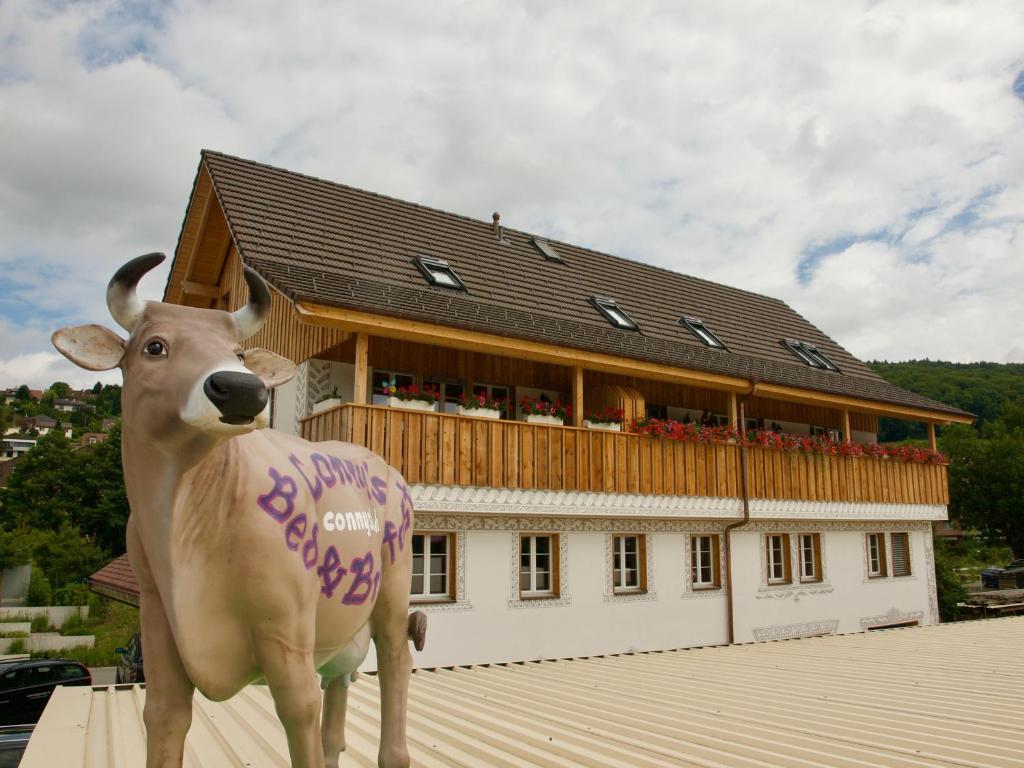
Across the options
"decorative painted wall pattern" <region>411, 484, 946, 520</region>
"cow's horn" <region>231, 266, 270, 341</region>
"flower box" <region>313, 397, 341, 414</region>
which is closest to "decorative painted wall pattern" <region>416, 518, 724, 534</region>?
"decorative painted wall pattern" <region>411, 484, 946, 520</region>

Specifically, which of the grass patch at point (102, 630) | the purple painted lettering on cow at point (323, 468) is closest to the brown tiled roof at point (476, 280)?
the purple painted lettering on cow at point (323, 468)

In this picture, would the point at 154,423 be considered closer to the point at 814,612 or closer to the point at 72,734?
the point at 72,734

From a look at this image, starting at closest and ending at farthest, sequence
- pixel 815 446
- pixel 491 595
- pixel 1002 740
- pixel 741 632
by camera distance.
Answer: pixel 1002 740 → pixel 491 595 → pixel 741 632 → pixel 815 446

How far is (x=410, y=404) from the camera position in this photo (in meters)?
12.6

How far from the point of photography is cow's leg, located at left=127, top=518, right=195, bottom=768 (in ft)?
11.0

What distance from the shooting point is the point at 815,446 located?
61.1ft

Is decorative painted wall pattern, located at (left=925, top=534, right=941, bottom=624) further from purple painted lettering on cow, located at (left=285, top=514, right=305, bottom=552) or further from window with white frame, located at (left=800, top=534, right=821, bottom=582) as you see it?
purple painted lettering on cow, located at (left=285, top=514, right=305, bottom=552)

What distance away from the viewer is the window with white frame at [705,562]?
17.0 metres

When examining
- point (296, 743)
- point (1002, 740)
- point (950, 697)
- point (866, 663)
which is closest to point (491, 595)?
point (866, 663)

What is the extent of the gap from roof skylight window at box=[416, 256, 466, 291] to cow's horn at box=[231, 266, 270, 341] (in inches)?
483

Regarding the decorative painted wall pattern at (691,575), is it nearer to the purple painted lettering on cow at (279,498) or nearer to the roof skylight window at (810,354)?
the roof skylight window at (810,354)

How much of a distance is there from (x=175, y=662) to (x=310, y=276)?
9.96m

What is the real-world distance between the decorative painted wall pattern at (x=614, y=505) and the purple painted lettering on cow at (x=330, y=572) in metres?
8.50

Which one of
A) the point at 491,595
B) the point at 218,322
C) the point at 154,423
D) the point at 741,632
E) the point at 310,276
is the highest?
the point at 310,276
